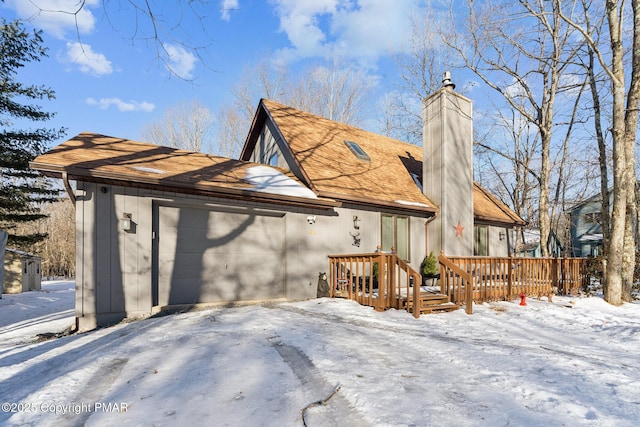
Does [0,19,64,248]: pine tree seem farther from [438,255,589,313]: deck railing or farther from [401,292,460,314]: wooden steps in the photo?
[438,255,589,313]: deck railing

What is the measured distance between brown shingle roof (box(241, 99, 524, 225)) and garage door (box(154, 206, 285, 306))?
194 cm

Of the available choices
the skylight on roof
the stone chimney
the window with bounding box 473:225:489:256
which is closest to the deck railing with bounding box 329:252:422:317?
the stone chimney

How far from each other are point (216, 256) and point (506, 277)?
287 inches

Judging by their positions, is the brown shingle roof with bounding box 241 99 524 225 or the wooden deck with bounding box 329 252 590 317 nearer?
the wooden deck with bounding box 329 252 590 317

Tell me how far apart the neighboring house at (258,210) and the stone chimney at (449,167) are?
5 centimetres

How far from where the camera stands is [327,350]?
4.19 metres

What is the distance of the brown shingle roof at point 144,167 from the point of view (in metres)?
5.86

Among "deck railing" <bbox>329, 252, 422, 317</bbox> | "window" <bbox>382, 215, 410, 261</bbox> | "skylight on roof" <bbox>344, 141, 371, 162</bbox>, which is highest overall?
"skylight on roof" <bbox>344, 141, 371, 162</bbox>

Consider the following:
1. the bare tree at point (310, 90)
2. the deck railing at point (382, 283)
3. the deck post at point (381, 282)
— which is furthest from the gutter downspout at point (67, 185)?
the bare tree at point (310, 90)

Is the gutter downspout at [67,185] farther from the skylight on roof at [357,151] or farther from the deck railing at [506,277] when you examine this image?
the skylight on roof at [357,151]

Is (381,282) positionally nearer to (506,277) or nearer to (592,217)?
(506,277)

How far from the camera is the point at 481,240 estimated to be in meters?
13.4

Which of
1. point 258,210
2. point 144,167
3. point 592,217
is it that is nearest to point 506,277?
point 258,210

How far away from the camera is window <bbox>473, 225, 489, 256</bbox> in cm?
1309
